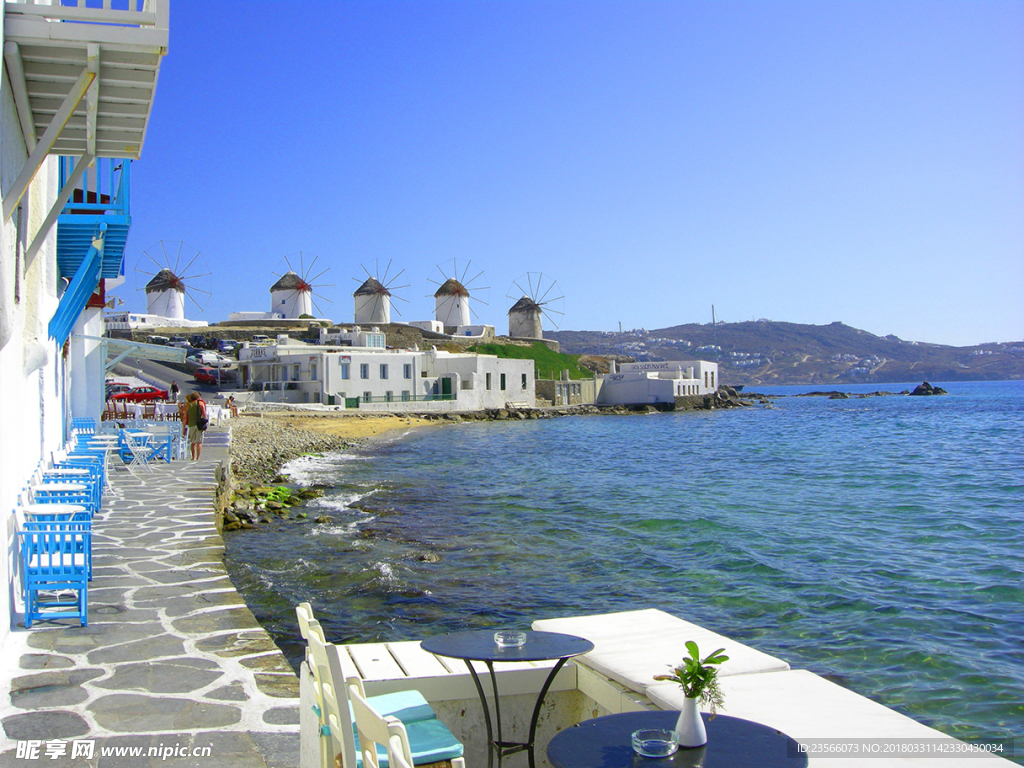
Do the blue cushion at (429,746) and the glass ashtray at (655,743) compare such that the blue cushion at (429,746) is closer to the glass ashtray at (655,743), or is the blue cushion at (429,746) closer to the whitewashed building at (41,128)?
A: the glass ashtray at (655,743)

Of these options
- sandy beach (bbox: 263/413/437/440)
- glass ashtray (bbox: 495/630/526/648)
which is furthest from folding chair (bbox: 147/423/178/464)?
sandy beach (bbox: 263/413/437/440)

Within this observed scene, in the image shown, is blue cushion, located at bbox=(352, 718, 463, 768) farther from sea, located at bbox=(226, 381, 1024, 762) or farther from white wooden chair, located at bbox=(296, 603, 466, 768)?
sea, located at bbox=(226, 381, 1024, 762)

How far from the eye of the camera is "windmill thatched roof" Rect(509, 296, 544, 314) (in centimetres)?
9675

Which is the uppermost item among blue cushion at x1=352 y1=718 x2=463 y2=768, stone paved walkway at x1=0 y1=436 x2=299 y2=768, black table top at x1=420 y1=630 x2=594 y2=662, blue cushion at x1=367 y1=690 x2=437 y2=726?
black table top at x1=420 y1=630 x2=594 y2=662

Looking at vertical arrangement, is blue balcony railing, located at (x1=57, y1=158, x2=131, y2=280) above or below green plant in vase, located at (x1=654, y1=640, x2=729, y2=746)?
above

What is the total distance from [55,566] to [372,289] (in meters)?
84.1

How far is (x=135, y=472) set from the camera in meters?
14.0

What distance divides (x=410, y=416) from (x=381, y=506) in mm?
32255

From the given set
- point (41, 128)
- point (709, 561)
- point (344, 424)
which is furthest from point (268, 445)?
point (41, 128)

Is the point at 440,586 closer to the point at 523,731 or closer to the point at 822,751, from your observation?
the point at 523,731

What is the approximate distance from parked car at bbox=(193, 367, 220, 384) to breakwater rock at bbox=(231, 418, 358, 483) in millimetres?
16916

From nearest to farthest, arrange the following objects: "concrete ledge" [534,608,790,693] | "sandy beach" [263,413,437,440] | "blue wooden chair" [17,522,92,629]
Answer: "concrete ledge" [534,608,790,693]
"blue wooden chair" [17,522,92,629]
"sandy beach" [263,413,437,440]

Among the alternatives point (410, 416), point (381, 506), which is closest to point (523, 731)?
point (381, 506)

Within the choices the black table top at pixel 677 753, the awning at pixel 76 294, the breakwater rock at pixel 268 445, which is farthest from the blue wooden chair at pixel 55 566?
the breakwater rock at pixel 268 445
